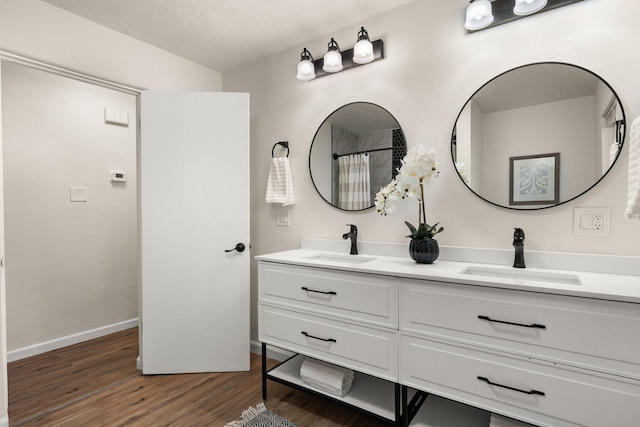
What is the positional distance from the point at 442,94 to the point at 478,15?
403 millimetres

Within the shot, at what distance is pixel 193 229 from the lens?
235 cm

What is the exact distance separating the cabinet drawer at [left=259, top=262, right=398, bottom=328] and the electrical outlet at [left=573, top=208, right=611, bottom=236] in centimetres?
92

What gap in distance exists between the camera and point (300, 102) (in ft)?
8.13

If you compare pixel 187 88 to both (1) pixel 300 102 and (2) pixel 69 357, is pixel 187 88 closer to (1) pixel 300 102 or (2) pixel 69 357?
(1) pixel 300 102

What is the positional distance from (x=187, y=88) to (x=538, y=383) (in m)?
3.01

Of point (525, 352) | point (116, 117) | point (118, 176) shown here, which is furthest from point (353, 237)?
point (116, 117)

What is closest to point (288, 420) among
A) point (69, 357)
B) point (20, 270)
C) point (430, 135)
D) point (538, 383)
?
point (538, 383)

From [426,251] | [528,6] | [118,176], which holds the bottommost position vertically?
[426,251]

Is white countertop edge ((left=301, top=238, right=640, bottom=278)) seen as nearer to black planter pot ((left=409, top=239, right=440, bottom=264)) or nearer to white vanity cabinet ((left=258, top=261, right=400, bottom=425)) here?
black planter pot ((left=409, top=239, right=440, bottom=264))

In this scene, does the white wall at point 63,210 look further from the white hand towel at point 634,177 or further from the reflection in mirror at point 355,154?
the white hand towel at point 634,177

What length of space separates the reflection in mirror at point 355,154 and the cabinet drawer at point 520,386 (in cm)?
103

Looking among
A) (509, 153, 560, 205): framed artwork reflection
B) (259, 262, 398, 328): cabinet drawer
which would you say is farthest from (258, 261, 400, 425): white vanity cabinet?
(509, 153, 560, 205): framed artwork reflection

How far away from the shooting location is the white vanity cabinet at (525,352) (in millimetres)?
1105

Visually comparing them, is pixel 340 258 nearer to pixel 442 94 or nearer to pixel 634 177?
pixel 442 94
